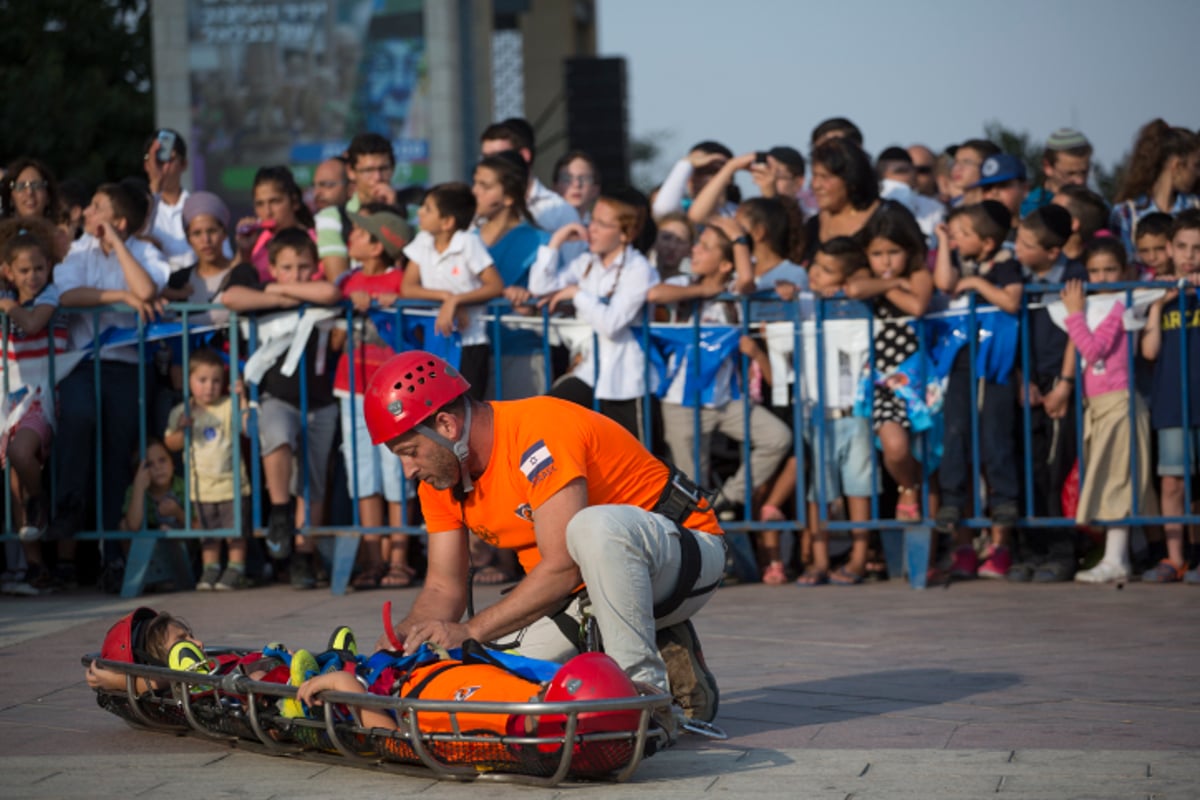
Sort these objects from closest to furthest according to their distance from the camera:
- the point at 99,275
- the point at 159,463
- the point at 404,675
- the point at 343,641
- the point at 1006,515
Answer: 1. the point at 404,675
2. the point at 343,641
3. the point at 1006,515
4. the point at 159,463
5. the point at 99,275

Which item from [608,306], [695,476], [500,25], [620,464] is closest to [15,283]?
[608,306]

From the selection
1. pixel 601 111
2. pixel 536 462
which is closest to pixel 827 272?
pixel 536 462

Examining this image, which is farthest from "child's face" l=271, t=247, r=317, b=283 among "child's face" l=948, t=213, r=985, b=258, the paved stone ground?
"child's face" l=948, t=213, r=985, b=258

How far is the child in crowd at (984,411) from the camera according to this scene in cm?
917

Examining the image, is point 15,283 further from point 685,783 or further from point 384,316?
point 685,783

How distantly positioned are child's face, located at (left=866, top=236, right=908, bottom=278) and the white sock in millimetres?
1789

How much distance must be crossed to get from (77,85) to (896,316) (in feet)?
65.4

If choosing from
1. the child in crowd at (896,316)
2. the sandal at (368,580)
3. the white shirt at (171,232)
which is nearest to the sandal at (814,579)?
the child in crowd at (896,316)

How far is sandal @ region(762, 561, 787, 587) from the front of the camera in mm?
9539

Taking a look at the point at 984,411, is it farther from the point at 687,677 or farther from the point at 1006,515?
the point at 687,677

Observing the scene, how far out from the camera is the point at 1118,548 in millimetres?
9195

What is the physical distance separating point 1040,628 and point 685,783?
3.46 meters

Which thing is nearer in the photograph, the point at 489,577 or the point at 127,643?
the point at 127,643

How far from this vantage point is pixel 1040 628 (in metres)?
7.73
